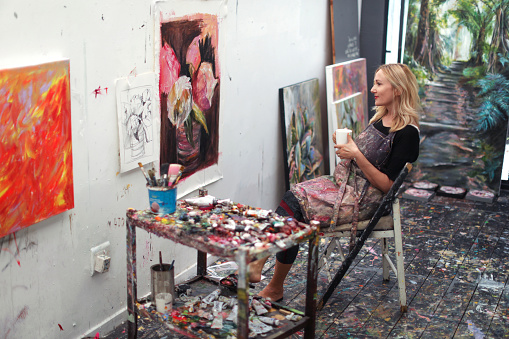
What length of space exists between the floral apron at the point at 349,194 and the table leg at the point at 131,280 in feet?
3.40

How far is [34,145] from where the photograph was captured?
98.5 inches

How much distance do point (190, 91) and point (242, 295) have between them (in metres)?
1.54

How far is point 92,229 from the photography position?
2939mm

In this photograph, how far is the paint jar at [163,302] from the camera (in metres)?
2.70

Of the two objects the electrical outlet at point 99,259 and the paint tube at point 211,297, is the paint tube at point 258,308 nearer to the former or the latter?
the paint tube at point 211,297

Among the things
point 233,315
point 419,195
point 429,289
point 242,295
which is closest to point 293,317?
point 233,315

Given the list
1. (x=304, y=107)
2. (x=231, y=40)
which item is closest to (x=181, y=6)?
(x=231, y=40)

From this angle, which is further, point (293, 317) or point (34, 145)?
point (293, 317)

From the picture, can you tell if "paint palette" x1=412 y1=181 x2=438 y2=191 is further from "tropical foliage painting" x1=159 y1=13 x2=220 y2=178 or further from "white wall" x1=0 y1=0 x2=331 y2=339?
"tropical foliage painting" x1=159 y1=13 x2=220 y2=178

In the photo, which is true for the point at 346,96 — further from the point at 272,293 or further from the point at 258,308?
the point at 258,308

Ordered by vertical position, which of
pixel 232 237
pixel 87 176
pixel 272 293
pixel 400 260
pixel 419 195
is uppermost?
pixel 87 176

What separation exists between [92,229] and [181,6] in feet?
4.17

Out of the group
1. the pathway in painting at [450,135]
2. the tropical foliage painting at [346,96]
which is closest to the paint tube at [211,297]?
the tropical foliage painting at [346,96]

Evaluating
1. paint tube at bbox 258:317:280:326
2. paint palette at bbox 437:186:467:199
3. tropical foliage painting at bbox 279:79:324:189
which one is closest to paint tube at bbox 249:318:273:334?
paint tube at bbox 258:317:280:326
